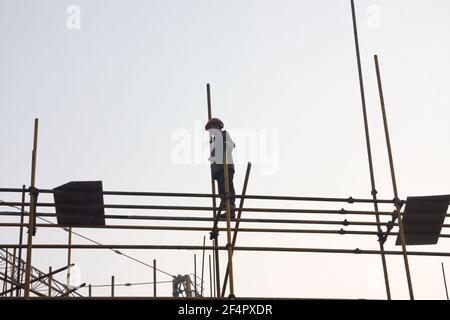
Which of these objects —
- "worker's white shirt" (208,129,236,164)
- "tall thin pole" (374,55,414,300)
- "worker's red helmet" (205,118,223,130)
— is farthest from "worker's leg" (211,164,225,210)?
"tall thin pole" (374,55,414,300)

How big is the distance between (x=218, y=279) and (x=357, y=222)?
254 cm

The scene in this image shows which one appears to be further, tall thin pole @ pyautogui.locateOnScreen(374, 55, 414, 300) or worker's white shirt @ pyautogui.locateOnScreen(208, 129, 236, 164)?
worker's white shirt @ pyautogui.locateOnScreen(208, 129, 236, 164)

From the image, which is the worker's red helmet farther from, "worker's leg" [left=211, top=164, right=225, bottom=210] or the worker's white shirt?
"worker's leg" [left=211, top=164, right=225, bottom=210]

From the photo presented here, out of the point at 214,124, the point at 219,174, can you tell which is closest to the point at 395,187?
the point at 219,174

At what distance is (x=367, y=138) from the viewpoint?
11.9 meters

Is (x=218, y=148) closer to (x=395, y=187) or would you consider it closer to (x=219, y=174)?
(x=219, y=174)

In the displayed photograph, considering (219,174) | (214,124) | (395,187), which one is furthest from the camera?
(214,124)

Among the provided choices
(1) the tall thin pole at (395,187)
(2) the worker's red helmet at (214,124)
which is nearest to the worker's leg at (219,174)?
(2) the worker's red helmet at (214,124)

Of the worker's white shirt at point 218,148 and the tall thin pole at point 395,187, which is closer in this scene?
the tall thin pole at point 395,187

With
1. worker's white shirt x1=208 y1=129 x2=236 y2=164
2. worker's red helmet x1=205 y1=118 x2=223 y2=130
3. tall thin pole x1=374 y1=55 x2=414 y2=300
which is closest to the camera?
tall thin pole x1=374 y1=55 x2=414 y2=300

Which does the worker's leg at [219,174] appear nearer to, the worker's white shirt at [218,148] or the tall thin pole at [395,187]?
the worker's white shirt at [218,148]

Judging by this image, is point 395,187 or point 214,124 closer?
point 395,187
